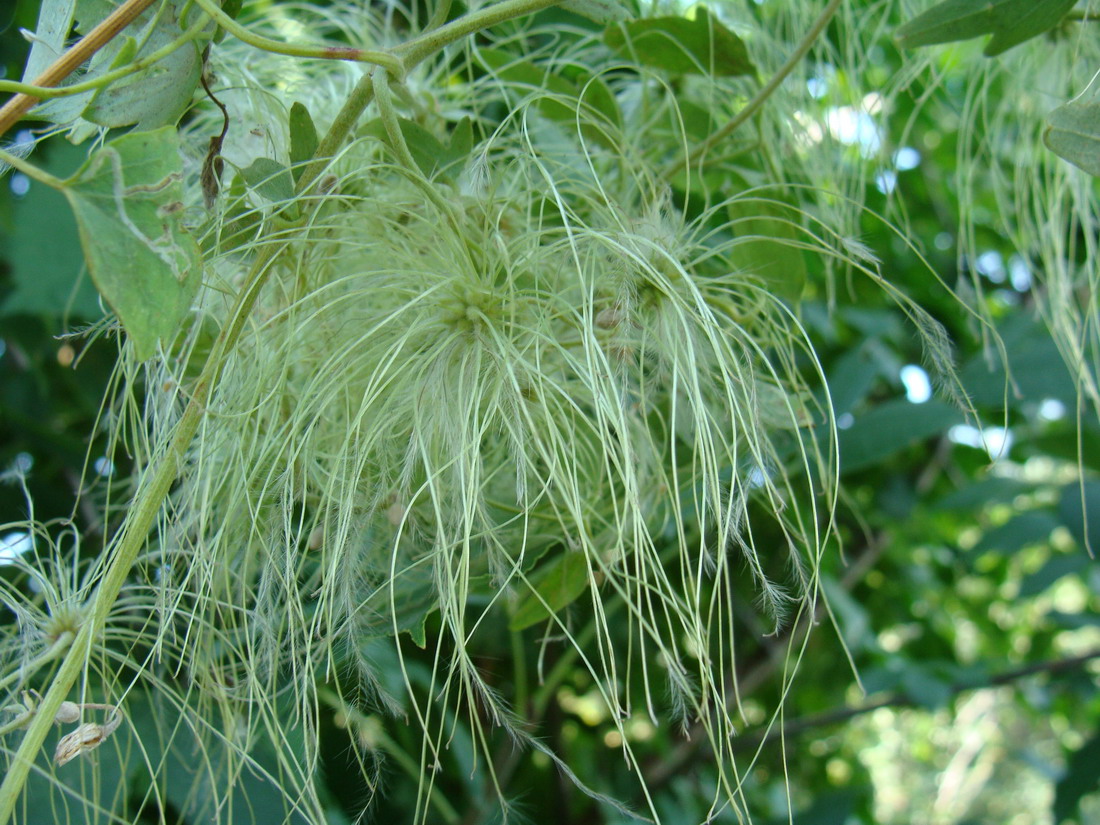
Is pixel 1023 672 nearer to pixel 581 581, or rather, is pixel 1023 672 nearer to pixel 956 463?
pixel 956 463

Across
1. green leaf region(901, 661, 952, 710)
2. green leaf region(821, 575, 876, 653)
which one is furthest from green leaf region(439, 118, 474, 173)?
green leaf region(901, 661, 952, 710)

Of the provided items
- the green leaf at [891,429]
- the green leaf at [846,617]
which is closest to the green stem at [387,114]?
the green leaf at [891,429]

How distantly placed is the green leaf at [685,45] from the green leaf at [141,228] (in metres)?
0.33

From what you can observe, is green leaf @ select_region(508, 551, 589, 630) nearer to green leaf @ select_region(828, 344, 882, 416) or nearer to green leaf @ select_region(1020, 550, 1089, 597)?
green leaf @ select_region(828, 344, 882, 416)

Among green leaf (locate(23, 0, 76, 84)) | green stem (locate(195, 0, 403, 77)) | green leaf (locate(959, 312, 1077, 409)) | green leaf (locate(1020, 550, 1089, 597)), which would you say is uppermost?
green leaf (locate(23, 0, 76, 84))

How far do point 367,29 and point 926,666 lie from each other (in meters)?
0.86

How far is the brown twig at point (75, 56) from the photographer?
0.36 metres

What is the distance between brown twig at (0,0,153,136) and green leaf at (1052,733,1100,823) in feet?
3.50

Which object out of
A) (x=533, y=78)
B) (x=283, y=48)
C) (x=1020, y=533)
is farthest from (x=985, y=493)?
(x=283, y=48)

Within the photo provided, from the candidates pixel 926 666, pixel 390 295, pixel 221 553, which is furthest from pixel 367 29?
pixel 926 666

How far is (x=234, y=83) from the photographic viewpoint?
2.07 feet

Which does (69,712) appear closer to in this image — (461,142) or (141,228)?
(141,228)

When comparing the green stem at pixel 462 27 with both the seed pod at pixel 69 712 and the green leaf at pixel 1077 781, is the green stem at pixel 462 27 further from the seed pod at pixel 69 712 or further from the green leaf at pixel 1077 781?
the green leaf at pixel 1077 781

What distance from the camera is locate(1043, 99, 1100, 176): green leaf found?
422 mm
